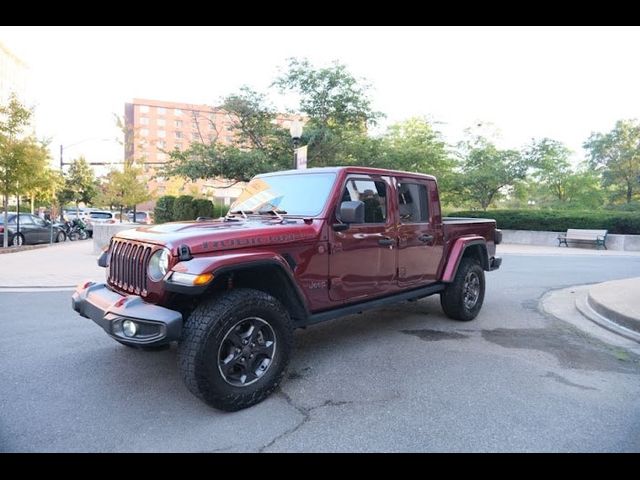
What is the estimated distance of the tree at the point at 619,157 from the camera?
91.1 ft

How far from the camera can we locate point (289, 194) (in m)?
4.50

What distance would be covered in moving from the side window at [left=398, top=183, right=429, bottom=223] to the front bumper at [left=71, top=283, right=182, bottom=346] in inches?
109

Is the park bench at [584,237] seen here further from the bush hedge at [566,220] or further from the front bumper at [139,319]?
the front bumper at [139,319]

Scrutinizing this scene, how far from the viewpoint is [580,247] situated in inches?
729

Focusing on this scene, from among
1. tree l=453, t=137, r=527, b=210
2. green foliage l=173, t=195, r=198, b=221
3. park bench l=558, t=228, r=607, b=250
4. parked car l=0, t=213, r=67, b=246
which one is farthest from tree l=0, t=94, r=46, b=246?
park bench l=558, t=228, r=607, b=250

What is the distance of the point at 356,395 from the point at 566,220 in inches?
769

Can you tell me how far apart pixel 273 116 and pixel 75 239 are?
12.3 meters

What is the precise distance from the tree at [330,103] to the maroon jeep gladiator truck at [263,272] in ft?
39.8

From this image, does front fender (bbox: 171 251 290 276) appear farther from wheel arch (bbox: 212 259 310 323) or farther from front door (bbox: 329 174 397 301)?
front door (bbox: 329 174 397 301)

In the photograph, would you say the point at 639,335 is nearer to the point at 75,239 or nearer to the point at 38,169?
the point at 38,169

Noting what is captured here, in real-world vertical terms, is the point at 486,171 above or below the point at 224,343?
above

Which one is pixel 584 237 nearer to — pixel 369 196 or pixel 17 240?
pixel 369 196

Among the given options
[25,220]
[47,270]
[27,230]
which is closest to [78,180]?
[25,220]
